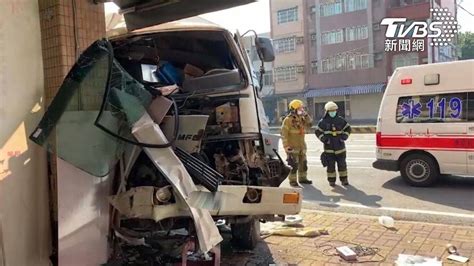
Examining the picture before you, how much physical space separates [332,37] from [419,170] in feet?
110

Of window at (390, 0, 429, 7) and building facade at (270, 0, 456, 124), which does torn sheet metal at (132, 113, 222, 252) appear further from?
window at (390, 0, 429, 7)

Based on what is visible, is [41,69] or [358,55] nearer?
[41,69]

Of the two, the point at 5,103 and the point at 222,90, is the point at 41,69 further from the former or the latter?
the point at 222,90

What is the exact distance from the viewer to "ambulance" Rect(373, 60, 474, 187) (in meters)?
7.86

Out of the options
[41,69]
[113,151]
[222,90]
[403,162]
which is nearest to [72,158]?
[113,151]

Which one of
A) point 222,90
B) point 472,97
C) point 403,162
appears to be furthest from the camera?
point 403,162

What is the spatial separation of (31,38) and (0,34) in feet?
1.00

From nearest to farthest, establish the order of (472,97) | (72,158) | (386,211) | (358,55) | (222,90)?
(72,158)
(222,90)
(386,211)
(472,97)
(358,55)

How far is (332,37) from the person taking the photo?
40.1 metres

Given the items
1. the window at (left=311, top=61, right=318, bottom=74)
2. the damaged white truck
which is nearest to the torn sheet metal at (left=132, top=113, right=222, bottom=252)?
the damaged white truck

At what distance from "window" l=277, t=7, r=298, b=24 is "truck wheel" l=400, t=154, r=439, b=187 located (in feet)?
118

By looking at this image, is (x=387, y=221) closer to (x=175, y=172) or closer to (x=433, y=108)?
(x=433, y=108)

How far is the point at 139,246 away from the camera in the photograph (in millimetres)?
4215

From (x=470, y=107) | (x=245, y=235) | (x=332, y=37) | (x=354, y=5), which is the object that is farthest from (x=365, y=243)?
(x=332, y=37)
